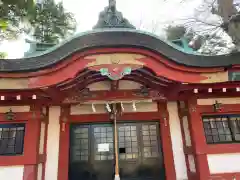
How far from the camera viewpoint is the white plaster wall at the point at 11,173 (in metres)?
5.07

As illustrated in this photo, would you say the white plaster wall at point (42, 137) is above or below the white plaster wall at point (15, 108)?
below

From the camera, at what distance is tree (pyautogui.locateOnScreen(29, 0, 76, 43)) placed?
1189cm

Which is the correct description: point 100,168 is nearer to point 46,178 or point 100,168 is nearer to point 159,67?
point 46,178

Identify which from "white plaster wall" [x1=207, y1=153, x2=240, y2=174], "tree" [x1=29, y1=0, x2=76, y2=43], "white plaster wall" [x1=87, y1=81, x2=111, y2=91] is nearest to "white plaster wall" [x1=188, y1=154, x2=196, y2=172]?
"white plaster wall" [x1=207, y1=153, x2=240, y2=174]

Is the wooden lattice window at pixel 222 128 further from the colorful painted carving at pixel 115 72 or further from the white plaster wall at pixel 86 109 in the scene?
the white plaster wall at pixel 86 109

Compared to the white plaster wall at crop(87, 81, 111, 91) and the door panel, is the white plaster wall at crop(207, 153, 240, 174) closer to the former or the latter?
the door panel

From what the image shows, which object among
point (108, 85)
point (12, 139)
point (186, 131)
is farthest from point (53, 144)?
point (186, 131)

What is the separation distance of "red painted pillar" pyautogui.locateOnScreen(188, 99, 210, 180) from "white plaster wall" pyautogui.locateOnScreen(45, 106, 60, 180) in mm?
3689

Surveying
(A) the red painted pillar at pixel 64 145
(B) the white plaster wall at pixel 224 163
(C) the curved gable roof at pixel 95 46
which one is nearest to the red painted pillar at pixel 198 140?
(B) the white plaster wall at pixel 224 163

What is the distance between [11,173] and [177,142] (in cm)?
441

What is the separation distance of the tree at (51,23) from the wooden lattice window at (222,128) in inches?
382

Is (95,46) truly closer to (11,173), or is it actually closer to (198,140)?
(198,140)

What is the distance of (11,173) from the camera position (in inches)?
201

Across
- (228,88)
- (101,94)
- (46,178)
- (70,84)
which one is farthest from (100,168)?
(228,88)
